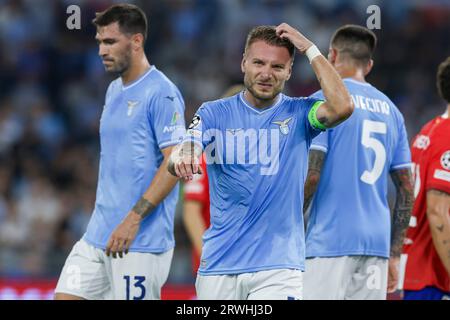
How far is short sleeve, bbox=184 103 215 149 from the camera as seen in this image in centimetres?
533

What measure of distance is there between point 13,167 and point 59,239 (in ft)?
5.05

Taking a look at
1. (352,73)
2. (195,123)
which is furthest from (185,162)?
(352,73)

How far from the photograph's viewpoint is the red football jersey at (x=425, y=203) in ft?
22.3

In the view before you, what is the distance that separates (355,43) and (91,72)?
864 centimetres

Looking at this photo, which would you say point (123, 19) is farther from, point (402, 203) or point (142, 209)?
point (402, 203)

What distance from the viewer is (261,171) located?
18.0ft

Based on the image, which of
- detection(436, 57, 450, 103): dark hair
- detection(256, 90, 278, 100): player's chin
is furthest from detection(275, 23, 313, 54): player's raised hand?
detection(436, 57, 450, 103): dark hair

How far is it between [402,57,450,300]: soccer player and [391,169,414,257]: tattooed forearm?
0.11 m

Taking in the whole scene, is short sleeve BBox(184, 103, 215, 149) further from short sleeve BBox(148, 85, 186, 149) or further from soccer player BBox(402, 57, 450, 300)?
soccer player BBox(402, 57, 450, 300)

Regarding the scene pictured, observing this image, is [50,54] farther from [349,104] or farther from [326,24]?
[349,104]
